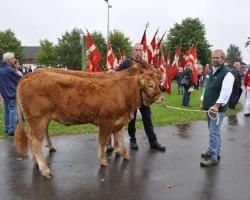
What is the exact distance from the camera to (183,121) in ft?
40.4

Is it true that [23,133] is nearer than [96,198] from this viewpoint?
No

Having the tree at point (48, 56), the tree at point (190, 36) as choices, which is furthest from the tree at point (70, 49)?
the tree at point (190, 36)

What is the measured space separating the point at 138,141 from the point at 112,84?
258 centimetres

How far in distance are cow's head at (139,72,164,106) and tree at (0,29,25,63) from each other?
60.8 m

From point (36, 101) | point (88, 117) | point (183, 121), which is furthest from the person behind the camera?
point (183, 121)

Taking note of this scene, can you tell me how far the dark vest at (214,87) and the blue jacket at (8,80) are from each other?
496 cm

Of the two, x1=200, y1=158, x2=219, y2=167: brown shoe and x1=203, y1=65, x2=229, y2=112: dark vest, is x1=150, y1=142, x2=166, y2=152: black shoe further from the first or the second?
x1=203, y1=65, x2=229, y2=112: dark vest

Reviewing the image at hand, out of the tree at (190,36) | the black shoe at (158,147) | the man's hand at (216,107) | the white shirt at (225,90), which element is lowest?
the black shoe at (158,147)

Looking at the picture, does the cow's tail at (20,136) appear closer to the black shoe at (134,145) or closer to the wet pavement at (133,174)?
the wet pavement at (133,174)

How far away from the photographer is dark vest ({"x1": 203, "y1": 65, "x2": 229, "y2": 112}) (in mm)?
6992

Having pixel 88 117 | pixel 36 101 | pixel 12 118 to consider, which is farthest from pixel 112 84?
pixel 12 118

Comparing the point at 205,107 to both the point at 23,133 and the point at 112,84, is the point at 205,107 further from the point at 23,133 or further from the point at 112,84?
the point at 23,133

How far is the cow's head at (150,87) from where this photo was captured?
23.2 ft

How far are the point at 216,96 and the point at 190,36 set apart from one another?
55.2m
